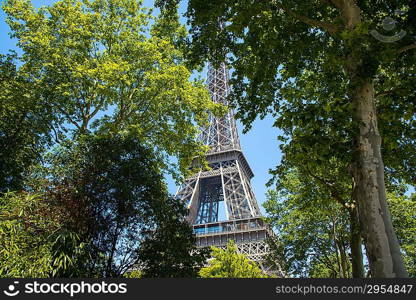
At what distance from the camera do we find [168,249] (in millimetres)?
9195

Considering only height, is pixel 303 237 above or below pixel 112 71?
below

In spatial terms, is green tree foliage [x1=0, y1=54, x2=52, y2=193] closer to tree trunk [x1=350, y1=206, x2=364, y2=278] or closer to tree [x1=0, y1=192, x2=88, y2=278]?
tree [x1=0, y1=192, x2=88, y2=278]

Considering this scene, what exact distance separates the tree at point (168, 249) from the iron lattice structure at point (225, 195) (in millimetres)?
23143

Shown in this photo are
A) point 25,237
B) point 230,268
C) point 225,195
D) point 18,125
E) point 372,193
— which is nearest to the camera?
point 372,193

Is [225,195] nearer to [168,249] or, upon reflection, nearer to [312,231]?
[312,231]

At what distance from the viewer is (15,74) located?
14594 millimetres

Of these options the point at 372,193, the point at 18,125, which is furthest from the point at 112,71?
the point at 372,193

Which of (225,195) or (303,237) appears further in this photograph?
(225,195)

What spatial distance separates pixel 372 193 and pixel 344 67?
293cm

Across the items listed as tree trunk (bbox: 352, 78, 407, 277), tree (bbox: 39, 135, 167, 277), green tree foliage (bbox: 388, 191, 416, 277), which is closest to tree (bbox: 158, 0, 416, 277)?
tree trunk (bbox: 352, 78, 407, 277)

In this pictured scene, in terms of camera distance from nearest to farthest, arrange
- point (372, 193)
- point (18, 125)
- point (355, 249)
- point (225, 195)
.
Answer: point (372, 193)
point (355, 249)
point (18, 125)
point (225, 195)

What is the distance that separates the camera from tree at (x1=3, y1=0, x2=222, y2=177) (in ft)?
47.1

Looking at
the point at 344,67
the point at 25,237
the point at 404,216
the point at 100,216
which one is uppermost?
the point at 344,67

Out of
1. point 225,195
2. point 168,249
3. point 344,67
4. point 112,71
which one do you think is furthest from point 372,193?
point 225,195
